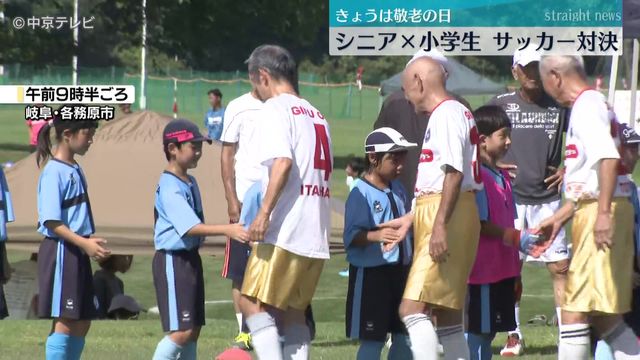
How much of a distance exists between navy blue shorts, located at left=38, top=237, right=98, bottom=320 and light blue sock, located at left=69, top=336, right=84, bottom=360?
16cm

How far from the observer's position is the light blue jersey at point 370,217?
787 centimetres

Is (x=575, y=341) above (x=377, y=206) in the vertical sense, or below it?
below

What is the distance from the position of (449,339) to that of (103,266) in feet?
18.2

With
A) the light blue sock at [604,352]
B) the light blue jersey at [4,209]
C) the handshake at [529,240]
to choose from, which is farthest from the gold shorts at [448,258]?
the light blue jersey at [4,209]

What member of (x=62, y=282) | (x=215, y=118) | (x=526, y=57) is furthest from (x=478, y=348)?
(x=215, y=118)

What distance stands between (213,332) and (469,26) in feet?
27.5

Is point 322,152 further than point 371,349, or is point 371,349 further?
Answer: point 371,349

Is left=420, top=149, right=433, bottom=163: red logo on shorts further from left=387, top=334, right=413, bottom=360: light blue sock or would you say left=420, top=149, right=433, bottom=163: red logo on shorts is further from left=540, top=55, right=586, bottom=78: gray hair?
left=387, top=334, right=413, bottom=360: light blue sock

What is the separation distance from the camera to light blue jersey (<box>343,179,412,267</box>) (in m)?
7.87

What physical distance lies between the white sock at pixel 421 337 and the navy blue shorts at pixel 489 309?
2.65ft

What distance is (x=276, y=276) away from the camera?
7199 millimetres

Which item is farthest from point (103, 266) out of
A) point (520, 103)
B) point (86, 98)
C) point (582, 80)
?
point (582, 80)

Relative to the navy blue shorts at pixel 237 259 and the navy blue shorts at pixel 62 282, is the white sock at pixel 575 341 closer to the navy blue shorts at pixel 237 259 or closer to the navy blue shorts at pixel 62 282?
the navy blue shorts at pixel 237 259

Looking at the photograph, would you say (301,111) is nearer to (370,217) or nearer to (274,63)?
(274,63)
